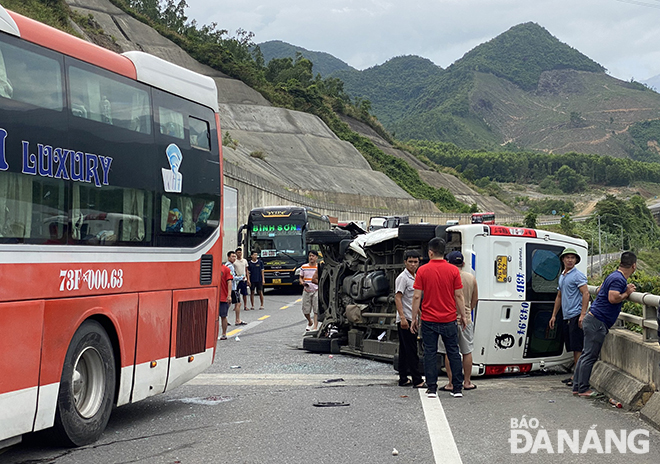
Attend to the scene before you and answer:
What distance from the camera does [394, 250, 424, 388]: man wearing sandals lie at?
33.9 ft

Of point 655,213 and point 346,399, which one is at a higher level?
point 655,213

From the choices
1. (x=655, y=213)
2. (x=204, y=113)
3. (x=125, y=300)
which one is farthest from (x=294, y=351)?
(x=655, y=213)

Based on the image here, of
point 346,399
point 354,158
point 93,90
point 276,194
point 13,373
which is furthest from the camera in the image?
point 354,158

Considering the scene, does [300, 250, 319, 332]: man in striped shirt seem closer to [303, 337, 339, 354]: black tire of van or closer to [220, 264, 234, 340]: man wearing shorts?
[220, 264, 234, 340]: man wearing shorts

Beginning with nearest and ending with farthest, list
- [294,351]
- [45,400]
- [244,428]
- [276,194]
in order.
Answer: [45,400]
[244,428]
[294,351]
[276,194]

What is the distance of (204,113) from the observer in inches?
370

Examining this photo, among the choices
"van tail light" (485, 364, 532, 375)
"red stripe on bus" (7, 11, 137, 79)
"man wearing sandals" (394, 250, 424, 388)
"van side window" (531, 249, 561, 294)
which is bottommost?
"van tail light" (485, 364, 532, 375)

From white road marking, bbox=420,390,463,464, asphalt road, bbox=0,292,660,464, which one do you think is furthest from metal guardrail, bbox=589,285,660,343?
white road marking, bbox=420,390,463,464

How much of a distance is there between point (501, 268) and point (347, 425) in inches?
153

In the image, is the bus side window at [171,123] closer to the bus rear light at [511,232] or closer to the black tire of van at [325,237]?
the bus rear light at [511,232]

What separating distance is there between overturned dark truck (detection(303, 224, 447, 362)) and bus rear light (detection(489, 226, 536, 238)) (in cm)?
108

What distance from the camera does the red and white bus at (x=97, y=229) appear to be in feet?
19.8

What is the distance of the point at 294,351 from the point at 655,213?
15778 cm

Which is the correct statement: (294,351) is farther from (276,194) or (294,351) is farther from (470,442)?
(276,194)
